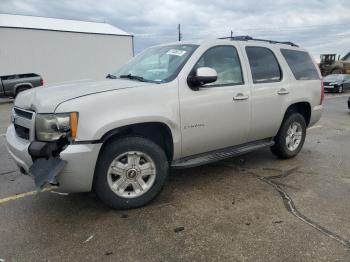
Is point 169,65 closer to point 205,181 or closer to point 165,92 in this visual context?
point 165,92

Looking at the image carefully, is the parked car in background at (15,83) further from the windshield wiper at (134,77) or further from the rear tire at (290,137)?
the rear tire at (290,137)

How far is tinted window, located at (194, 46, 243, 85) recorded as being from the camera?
428cm

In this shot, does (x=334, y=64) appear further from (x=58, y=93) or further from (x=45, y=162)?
(x=45, y=162)

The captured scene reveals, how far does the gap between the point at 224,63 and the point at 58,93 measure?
2136mm

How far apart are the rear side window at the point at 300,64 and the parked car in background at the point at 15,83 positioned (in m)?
15.7

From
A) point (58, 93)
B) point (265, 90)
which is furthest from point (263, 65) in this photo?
point (58, 93)

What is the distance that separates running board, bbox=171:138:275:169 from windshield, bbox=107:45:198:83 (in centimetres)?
Answer: 99

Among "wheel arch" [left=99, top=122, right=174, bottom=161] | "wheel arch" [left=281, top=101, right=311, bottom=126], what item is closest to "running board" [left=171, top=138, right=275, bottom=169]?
"wheel arch" [left=99, top=122, right=174, bottom=161]

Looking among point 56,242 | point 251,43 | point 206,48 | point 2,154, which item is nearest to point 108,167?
point 56,242

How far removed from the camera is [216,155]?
14.5 ft

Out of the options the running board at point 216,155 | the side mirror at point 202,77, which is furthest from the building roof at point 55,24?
the side mirror at point 202,77

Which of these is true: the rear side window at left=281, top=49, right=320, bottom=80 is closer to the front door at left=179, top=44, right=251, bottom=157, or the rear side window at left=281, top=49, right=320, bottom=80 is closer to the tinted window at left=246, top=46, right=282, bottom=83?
the tinted window at left=246, top=46, right=282, bottom=83

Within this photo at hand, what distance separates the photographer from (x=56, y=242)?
3082 mm

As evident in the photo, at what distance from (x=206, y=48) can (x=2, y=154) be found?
412cm
